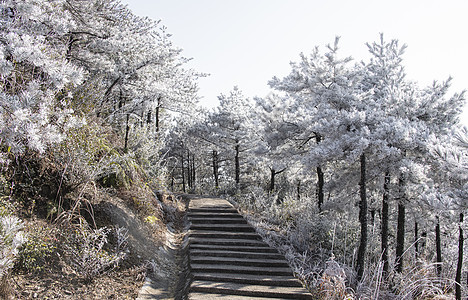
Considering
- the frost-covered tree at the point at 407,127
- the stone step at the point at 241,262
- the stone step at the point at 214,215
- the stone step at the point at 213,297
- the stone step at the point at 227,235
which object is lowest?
the stone step at the point at 213,297

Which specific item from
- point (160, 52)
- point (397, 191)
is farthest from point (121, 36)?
point (397, 191)

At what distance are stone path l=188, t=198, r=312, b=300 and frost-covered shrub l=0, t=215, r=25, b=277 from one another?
2323 mm

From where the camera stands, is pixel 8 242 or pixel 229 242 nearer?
pixel 8 242

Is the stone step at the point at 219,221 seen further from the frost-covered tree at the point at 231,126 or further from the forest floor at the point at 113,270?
the frost-covered tree at the point at 231,126

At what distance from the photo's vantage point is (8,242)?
10.2 feet

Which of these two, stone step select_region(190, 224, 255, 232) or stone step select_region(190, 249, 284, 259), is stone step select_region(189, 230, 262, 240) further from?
stone step select_region(190, 249, 284, 259)

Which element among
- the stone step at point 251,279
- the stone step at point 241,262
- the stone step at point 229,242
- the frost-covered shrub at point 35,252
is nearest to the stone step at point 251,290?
the stone step at point 251,279

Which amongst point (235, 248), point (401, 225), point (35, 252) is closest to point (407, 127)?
point (401, 225)

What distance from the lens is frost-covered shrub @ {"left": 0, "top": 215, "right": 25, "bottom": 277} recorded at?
3.06m

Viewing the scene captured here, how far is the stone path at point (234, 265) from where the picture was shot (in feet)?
15.4

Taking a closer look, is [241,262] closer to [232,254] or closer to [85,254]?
[232,254]

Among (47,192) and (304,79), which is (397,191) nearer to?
(304,79)

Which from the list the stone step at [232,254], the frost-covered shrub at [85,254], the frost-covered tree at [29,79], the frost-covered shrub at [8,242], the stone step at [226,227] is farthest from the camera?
the stone step at [226,227]

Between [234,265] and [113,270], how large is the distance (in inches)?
89.5
